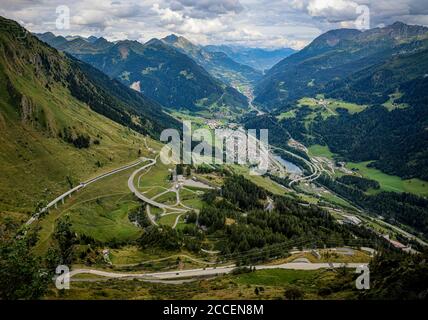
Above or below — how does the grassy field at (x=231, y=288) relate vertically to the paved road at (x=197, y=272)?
above

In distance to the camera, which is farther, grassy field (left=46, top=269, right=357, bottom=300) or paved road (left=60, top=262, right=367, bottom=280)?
paved road (left=60, top=262, right=367, bottom=280)

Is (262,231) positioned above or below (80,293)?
below

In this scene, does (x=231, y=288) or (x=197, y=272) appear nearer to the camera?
(x=231, y=288)

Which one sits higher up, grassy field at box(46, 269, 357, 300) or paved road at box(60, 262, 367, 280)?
grassy field at box(46, 269, 357, 300)

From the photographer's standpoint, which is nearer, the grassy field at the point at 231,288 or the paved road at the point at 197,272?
the grassy field at the point at 231,288

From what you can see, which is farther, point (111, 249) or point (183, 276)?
point (111, 249)

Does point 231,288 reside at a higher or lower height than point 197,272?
higher
